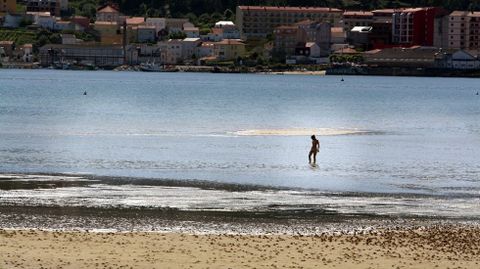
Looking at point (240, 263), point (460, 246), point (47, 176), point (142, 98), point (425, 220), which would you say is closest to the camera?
point (240, 263)

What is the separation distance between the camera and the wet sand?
68.6 ft

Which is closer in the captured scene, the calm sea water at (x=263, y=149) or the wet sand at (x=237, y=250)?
the wet sand at (x=237, y=250)

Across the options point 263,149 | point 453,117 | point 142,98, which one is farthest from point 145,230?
point 142,98

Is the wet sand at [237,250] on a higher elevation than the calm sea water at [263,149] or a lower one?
higher

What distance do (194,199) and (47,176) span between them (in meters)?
6.69

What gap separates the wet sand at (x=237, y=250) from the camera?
2092 cm

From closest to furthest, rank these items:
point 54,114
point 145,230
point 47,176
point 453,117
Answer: point 145,230 → point 47,176 → point 54,114 → point 453,117

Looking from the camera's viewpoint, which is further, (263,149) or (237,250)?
(263,149)

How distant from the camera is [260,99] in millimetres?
112750

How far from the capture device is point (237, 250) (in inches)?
874

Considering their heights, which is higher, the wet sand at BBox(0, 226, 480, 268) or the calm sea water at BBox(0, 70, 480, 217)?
the wet sand at BBox(0, 226, 480, 268)

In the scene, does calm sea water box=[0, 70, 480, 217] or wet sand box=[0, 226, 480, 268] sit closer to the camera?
wet sand box=[0, 226, 480, 268]

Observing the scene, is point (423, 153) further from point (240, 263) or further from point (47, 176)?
point (240, 263)

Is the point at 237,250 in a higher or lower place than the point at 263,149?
higher
